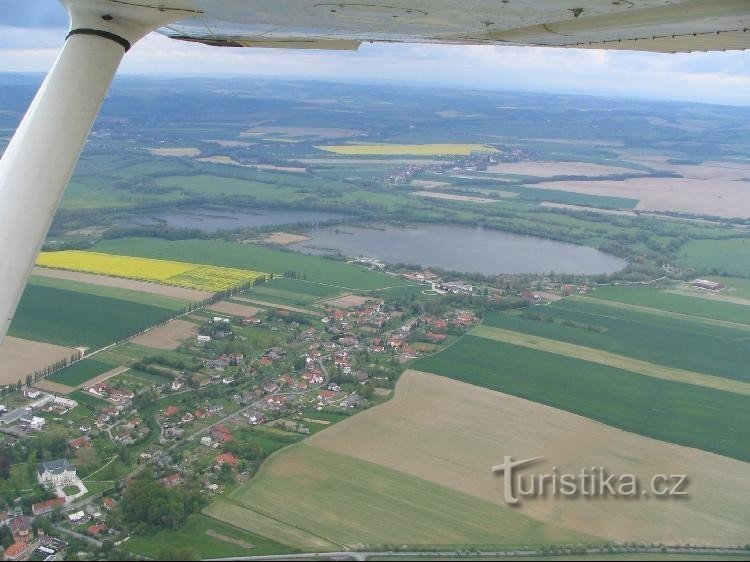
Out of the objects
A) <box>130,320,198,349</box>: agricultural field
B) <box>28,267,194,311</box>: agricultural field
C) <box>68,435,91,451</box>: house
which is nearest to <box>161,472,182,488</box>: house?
<box>68,435,91,451</box>: house

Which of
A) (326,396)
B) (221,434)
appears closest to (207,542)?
(221,434)

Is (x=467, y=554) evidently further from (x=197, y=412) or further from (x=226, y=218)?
(x=226, y=218)

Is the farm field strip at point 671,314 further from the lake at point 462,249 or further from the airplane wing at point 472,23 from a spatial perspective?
the airplane wing at point 472,23

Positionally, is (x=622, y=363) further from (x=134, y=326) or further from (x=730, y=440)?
(x=134, y=326)

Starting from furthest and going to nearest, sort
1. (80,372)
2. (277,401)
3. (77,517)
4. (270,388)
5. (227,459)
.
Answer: (80,372)
(270,388)
(277,401)
(227,459)
(77,517)

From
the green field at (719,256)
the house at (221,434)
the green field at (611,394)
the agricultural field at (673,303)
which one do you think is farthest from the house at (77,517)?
the green field at (719,256)

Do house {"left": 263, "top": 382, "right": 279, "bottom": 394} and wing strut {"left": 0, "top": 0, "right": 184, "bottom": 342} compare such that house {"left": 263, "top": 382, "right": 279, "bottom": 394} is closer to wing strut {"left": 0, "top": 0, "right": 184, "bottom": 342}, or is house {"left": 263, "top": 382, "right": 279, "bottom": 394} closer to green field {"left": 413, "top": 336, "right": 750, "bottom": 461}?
green field {"left": 413, "top": 336, "right": 750, "bottom": 461}
